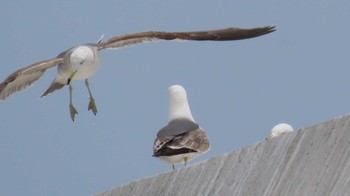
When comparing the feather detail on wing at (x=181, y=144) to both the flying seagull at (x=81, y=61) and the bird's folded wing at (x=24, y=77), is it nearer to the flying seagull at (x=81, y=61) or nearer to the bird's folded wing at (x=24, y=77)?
the flying seagull at (x=81, y=61)

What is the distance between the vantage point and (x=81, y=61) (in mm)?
9438

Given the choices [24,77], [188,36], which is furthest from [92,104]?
[188,36]

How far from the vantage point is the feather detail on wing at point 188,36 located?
900cm

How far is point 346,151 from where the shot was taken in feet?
13.1

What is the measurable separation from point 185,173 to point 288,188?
0.92 m

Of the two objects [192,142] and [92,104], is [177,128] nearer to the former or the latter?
[192,142]

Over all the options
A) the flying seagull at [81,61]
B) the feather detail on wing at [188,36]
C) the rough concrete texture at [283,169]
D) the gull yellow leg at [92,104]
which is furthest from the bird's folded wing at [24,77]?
the rough concrete texture at [283,169]

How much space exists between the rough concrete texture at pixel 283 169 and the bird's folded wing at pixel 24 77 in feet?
15.1

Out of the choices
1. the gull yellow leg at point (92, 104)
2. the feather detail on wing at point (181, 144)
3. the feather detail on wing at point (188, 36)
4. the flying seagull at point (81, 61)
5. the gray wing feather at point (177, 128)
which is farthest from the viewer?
the gull yellow leg at point (92, 104)

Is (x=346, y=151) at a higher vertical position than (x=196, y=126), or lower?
higher

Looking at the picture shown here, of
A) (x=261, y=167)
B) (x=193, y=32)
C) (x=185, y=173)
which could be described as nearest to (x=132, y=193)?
(x=185, y=173)

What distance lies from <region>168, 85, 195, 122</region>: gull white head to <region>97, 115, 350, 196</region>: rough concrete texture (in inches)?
144

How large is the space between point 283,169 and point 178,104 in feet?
15.6

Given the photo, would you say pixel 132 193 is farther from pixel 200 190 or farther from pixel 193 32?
pixel 193 32
